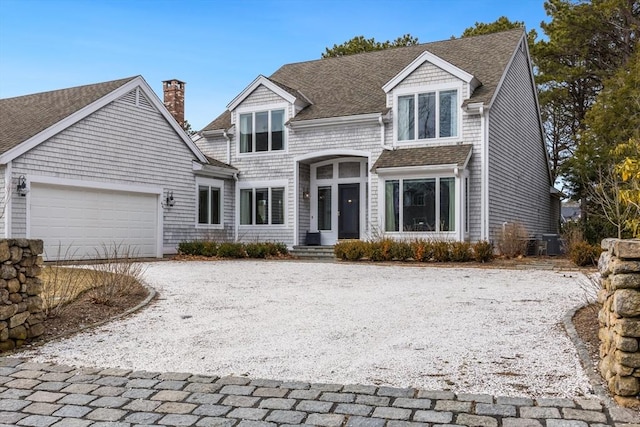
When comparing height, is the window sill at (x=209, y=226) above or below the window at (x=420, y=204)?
below

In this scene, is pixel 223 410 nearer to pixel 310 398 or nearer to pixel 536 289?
pixel 310 398

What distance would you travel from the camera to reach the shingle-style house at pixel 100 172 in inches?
567

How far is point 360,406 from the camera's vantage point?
12.5ft

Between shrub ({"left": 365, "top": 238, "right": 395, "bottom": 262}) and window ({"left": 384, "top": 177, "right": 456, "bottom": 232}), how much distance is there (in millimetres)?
1610

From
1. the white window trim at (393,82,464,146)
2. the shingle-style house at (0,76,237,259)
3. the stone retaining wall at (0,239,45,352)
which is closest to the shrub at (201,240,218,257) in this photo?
the shingle-style house at (0,76,237,259)

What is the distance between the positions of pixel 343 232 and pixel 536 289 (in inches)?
443

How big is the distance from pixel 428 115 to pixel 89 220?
35.4ft

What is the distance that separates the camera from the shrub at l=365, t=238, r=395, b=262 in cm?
1555

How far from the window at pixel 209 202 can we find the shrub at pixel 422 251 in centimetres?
827

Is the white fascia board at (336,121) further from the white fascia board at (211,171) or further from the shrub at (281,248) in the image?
the shrub at (281,248)

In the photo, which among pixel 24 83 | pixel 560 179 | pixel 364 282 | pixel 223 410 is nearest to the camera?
pixel 223 410

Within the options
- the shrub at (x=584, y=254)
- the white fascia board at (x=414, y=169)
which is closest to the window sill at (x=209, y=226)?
the white fascia board at (x=414, y=169)

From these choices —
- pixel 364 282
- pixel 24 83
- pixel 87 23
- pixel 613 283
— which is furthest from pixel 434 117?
pixel 24 83

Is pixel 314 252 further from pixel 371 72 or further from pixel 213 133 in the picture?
pixel 371 72
